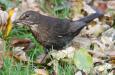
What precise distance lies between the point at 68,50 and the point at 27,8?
62.1 inches

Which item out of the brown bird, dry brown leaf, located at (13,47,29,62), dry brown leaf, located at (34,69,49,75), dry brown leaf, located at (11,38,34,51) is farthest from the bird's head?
dry brown leaf, located at (34,69,49,75)

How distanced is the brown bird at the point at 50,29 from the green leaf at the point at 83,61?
85cm

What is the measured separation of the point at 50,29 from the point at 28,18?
33cm

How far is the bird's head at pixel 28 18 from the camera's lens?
620cm

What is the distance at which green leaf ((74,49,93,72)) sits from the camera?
5.44m

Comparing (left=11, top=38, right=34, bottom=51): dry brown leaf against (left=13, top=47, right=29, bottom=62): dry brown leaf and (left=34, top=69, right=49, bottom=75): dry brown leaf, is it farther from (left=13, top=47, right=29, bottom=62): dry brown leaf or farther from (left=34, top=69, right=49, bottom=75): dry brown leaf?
(left=34, top=69, right=49, bottom=75): dry brown leaf

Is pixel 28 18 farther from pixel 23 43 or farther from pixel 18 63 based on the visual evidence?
pixel 18 63

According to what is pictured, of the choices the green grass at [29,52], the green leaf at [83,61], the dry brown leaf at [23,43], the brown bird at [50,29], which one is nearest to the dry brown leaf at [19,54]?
the green grass at [29,52]

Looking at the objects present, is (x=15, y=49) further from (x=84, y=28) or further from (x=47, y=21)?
(x=84, y=28)

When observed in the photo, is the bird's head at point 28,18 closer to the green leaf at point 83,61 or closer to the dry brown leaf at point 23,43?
the dry brown leaf at point 23,43

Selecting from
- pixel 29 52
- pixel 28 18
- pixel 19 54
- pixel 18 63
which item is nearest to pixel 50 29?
pixel 28 18

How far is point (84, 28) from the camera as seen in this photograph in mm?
7324

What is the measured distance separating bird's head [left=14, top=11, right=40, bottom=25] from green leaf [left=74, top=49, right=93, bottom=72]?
100 centimetres

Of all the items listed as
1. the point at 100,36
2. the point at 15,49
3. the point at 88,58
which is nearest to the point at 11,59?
the point at 15,49
